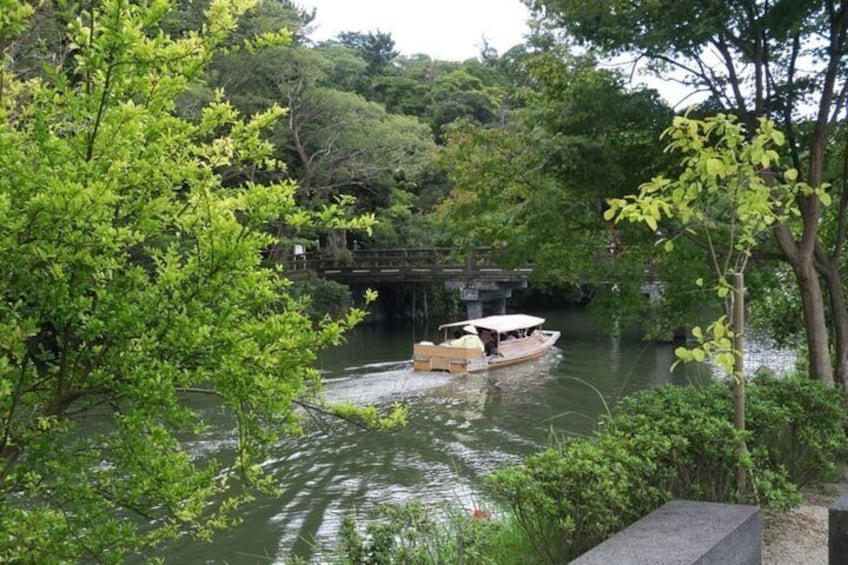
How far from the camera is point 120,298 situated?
308 centimetres

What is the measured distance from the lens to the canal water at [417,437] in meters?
9.25

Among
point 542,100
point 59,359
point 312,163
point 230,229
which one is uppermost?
point 312,163

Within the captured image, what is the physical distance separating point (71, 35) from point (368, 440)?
11.0 metres

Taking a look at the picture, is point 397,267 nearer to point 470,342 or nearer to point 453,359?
point 470,342

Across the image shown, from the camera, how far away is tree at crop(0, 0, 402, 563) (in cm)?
292

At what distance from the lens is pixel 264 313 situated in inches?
152

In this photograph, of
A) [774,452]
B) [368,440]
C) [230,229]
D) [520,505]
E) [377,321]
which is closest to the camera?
[230,229]

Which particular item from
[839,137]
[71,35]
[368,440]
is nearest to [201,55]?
[71,35]

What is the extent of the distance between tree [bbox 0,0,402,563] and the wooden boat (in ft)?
54.4

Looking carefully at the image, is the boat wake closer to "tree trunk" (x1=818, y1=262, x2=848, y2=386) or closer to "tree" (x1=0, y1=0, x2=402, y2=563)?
"tree trunk" (x1=818, y1=262, x2=848, y2=386)

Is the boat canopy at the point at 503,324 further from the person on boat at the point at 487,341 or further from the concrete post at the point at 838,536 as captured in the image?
the concrete post at the point at 838,536

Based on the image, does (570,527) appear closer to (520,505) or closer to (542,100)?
(520,505)

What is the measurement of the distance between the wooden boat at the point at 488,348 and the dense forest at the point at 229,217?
11.4 m

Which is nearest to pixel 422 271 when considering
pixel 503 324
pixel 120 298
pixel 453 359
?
pixel 503 324
